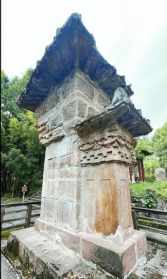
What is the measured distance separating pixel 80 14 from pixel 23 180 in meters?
13.0

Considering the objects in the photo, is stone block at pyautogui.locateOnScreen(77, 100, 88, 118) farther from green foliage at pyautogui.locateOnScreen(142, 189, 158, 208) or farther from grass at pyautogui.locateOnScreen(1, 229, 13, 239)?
green foliage at pyautogui.locateOnScreen(142, 189, 158, 208)

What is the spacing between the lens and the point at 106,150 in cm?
165

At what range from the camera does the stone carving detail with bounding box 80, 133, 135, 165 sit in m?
1.63

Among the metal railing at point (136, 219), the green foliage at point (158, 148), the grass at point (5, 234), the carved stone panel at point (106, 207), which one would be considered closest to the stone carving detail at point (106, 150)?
the carved stone panel at point (106, 207)

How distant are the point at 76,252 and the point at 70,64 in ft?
7.78

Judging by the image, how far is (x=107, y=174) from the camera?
1.62 m

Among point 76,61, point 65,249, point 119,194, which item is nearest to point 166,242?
point 119,194

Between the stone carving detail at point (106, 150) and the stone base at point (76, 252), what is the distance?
77 cm

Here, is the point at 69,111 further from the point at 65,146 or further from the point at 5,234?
the point at 5,234

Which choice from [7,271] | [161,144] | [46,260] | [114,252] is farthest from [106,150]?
[161,144]

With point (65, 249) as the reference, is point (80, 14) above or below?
above

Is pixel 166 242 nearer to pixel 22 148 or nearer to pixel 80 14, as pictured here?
pixel 80 14

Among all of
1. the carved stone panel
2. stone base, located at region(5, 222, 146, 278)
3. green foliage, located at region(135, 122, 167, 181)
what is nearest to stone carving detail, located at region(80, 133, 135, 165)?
the carved stone panel

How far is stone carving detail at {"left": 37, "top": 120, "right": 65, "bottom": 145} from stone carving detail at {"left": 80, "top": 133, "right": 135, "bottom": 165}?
0.47 m
